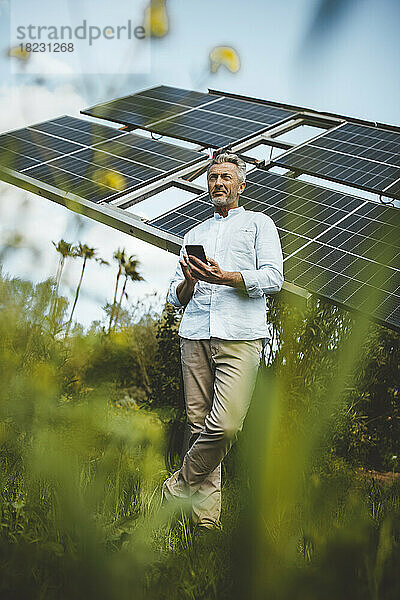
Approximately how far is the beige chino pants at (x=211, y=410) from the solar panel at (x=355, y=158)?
1.81 meters

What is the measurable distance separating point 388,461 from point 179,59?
4653mm

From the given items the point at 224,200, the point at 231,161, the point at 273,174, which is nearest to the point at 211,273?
the point at 224,200

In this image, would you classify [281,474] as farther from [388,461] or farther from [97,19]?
[388,461]

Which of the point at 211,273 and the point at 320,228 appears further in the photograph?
the point at 320,228

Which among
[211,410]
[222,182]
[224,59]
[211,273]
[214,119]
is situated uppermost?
[224,59]

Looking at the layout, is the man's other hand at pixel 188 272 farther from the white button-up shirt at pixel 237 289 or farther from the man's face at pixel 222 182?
the man's face at pixel 222 182

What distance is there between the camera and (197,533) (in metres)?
1.50

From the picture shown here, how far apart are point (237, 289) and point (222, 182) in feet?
1.83

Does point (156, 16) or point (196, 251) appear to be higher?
point (156, 16)

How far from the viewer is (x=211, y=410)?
8.23ft

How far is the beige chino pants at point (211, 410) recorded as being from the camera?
2.46 m

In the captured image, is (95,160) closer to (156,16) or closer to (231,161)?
(231,161)

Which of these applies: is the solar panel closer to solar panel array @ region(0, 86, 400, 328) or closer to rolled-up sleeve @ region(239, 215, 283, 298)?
solar panel array @ region(0, 86, 400, 328)

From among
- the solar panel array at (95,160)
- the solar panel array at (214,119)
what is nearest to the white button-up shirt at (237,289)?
the solar panel array at (95,160)
